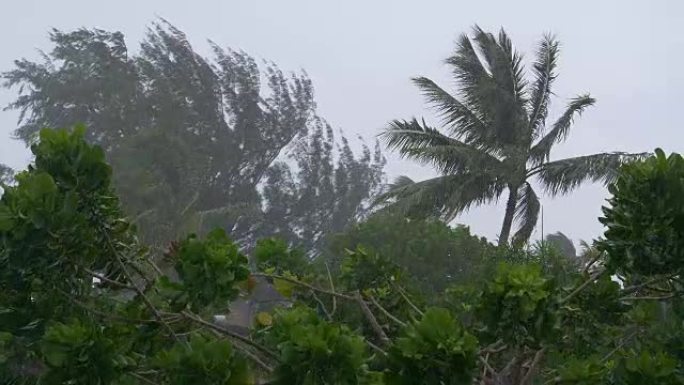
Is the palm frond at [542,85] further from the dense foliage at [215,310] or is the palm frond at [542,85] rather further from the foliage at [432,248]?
the dense foliage at [215,310]

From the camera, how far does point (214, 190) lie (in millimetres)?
33219

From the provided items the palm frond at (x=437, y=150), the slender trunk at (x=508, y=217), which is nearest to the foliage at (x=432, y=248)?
the slender trunk at (x=508, y=217)

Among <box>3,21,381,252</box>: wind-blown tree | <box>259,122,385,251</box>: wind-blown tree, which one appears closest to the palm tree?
<box>3,21,381,252</box>: wind-blown tree

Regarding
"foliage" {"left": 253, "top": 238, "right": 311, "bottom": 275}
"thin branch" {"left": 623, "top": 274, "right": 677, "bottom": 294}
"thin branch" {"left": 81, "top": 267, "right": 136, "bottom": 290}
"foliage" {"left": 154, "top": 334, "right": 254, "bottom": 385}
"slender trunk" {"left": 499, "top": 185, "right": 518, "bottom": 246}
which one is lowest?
"foliage" {"left": 154, "top": 334, "right": 254, "bottom": 385}

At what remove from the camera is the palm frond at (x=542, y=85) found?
17875 millimetres

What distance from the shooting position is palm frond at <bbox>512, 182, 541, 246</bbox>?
59.2 feet

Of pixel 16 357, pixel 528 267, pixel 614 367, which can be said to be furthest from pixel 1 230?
pixel 614 367

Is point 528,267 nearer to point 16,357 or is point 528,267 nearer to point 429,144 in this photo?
point 16,357

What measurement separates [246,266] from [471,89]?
15025 mm

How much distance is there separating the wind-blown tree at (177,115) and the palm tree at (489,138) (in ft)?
33.9

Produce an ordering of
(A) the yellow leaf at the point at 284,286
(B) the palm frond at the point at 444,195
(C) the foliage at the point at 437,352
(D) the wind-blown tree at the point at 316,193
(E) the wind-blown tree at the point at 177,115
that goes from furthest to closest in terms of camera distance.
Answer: (D) the wind-blown tree at the point at 316,193 → (E) the wind-blown tree at the point at 177,115 → (B) the palm frond at the point at 444,195 → (A) the yellow leaf at the point at 284,286 → (C) the foliage at the point at 437,352

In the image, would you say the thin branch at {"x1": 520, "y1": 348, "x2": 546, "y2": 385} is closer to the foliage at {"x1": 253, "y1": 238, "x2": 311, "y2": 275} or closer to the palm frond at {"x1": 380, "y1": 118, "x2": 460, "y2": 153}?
the foliage at {"x1": 253, "y1": 238, "x2": 311, "y2": 275}

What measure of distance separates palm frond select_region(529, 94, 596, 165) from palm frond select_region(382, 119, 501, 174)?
2.72 ft

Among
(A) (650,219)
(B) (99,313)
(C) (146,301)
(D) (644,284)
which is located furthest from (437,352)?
(B) (99,313)
